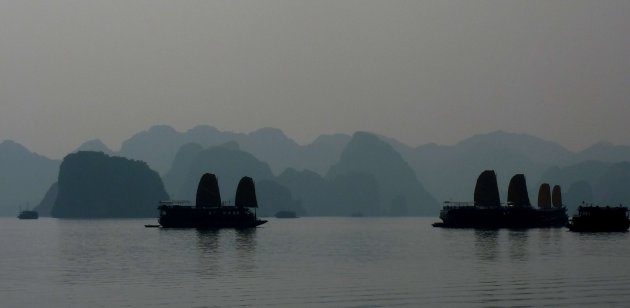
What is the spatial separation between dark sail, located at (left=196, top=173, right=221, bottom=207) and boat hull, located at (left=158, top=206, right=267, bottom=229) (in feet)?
4.57

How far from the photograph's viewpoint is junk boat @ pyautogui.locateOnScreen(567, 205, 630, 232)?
164875 mm

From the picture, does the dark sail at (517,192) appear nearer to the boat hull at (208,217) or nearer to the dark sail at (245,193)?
the dark sail at (245,193)

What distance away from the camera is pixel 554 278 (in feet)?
216

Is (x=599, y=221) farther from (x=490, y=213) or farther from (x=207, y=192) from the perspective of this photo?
(x=207, y=192)

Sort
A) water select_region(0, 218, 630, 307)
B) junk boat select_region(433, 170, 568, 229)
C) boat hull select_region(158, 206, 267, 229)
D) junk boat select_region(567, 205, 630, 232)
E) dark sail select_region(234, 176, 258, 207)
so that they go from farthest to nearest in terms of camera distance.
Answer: junk boat select_region(433, 170, 568, 229) < dark sail select_region(234, 176, 258, 207) < boat hull select_region(158, 206, 267, 229) < junk boat select_region(567, 205, 630, 232) < water select_region(0, 218, 630, 307)

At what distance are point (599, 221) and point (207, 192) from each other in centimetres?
7392

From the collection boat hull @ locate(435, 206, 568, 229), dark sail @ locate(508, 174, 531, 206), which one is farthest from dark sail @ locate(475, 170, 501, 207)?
dark sail @ locate(508, 174, 531, 206)

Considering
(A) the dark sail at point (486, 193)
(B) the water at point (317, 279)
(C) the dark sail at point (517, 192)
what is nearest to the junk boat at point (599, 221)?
(A) the dark sail at point (486, 193)

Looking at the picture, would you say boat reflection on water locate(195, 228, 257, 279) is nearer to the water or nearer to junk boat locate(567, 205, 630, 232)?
the water

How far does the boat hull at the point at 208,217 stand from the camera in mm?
179125

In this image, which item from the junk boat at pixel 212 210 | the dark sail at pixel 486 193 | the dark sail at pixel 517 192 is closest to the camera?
the junk boat at pixel 212 210

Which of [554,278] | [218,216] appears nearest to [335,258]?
[554,278]

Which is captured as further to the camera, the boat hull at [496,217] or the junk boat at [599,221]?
the boat hull at [496,217]

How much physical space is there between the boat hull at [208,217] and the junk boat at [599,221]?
62.8 m
